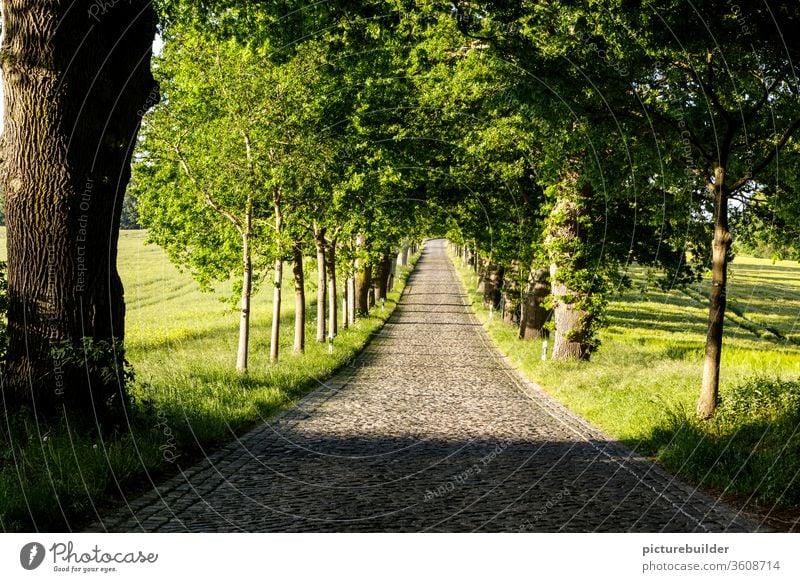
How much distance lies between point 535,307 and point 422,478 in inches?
820

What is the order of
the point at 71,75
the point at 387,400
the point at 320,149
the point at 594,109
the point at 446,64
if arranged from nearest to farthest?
1. the point at 71,75
2. the point at 594,109
3. the point at 387,400
4. the point at 320,149
5. the point at 446,64

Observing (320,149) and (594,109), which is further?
(320,149)

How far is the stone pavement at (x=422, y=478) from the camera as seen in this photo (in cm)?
751

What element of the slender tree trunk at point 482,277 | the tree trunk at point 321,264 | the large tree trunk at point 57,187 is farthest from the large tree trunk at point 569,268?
the slender tree trunk at point 482,277

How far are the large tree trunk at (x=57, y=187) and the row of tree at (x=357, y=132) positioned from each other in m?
0.02

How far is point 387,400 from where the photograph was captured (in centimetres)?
1728

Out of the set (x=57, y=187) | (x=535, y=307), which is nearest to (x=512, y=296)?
(x=535, y=307)

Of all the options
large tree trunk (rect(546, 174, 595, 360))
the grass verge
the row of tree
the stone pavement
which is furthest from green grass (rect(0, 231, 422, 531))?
→ large tree trunk (rect(546, 174, 595, 360))

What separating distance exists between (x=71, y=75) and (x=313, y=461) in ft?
18.8

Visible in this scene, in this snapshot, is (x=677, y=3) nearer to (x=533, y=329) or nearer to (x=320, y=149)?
(x=320, y=149)

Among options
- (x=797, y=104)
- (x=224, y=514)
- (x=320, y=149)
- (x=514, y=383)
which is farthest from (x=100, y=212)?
(x=514, y=383)

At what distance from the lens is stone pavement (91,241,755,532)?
24.6 feet

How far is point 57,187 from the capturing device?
9.21 m

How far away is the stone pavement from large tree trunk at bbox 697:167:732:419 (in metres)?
1.57
